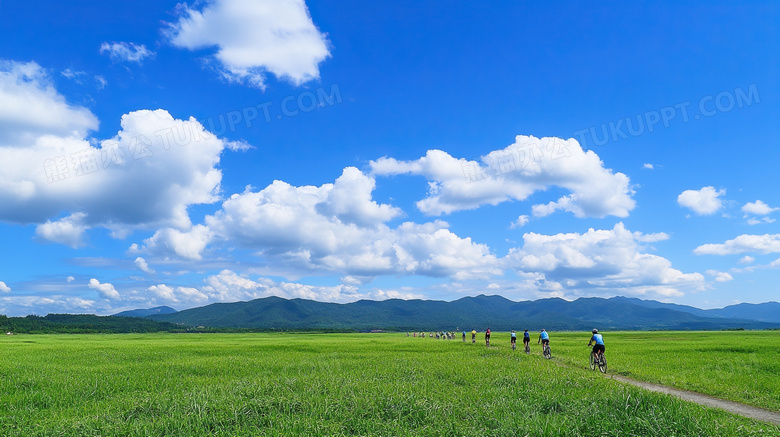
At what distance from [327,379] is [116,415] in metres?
8.75

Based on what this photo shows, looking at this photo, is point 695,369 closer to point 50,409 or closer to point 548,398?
point 548,398

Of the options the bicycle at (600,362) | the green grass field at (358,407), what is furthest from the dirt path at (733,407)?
the bicycle at (600,362)

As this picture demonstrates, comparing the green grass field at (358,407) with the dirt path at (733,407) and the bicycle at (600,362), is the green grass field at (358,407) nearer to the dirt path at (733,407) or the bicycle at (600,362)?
the dirt path at (733,407)

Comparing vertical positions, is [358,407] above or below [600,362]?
above

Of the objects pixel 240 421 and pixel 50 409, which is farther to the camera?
pixel 50 409

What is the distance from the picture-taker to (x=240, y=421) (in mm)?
13883

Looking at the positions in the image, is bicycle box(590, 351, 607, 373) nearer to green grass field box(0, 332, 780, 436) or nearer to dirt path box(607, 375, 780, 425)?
green grass field box(0, 332, 780, 436)

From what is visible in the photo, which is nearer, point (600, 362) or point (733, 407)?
point (733, 407)

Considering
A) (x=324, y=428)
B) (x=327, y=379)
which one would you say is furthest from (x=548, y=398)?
(x=327, y=379)

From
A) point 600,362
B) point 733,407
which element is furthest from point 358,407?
point 600,362

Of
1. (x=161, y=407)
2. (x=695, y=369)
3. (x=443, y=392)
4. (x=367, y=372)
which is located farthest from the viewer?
(x=695, y=369)

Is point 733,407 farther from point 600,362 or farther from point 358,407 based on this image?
point 358,407

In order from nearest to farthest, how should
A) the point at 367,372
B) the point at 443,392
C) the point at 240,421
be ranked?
1. the point at 240,421
2. the point at 443,392
3. the point at 367,372

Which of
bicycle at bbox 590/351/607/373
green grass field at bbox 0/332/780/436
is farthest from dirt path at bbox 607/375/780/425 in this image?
bicycle at bbox 590/351/607/373
